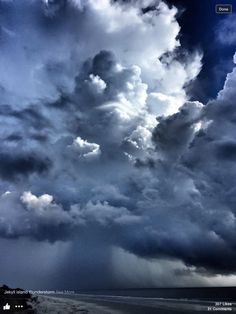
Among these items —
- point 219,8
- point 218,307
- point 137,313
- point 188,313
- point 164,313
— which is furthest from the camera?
point 137,313

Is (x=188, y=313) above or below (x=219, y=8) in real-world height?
below

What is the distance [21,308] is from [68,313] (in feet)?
70.6

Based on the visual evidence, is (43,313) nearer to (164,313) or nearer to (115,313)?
(115,313)

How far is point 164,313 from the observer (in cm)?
14650

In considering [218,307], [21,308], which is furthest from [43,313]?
[218,307]

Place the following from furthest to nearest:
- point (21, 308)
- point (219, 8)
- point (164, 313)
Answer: point (164, 313) < point (21, 308) < point (219, 8)

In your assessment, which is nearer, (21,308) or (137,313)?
(21,308)

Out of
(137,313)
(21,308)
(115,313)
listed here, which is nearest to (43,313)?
(21,308)

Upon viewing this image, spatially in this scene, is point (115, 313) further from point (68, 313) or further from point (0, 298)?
point (0, 298)

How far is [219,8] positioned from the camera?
178 feet

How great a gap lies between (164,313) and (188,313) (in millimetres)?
12592

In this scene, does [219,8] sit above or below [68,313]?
above

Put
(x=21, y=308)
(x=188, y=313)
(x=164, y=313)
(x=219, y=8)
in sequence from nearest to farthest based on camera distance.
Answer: (x=219, y=8) → (x=21, y=308) → (x=188, y=313) → (x=164, y=313)

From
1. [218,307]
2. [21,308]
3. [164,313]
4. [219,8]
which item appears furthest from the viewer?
[164,313]
